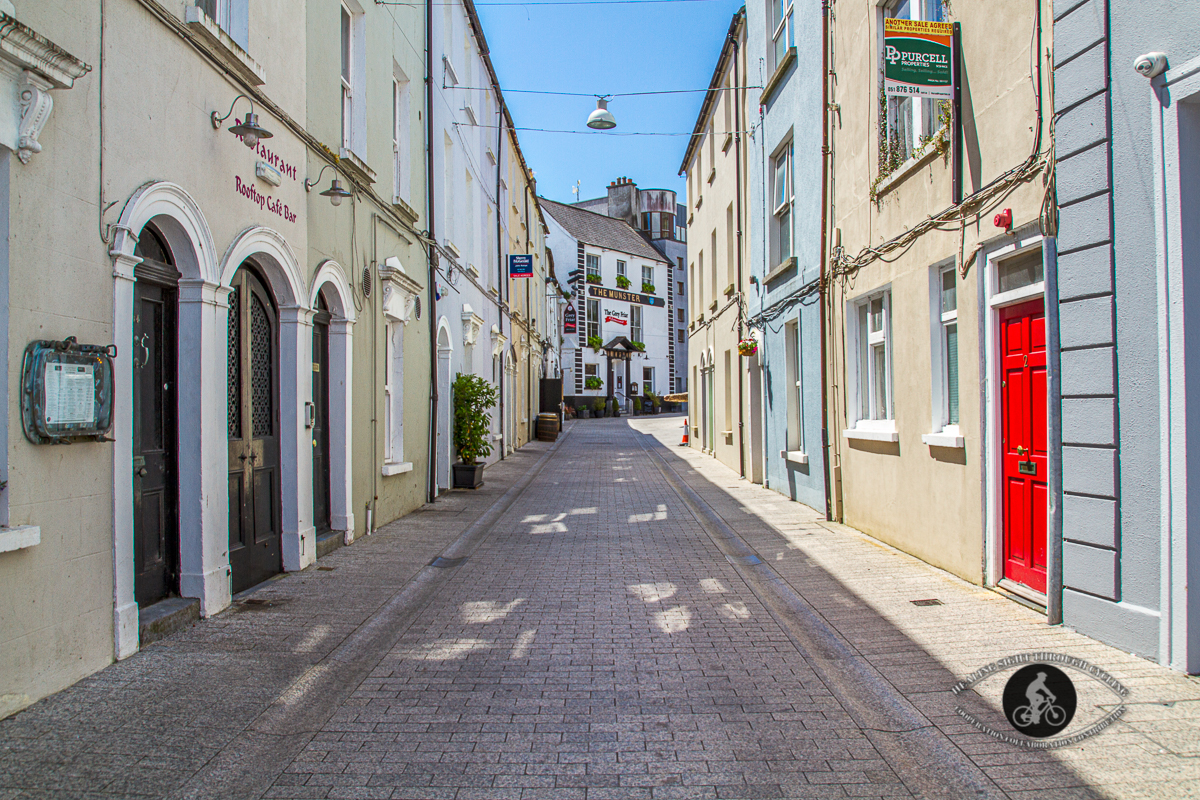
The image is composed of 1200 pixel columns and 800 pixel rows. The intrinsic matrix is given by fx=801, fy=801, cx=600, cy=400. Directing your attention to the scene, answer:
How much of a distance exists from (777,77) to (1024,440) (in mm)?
8265

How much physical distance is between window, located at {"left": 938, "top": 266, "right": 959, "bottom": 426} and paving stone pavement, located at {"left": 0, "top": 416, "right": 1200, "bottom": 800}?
1.50 meters

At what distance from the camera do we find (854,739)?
3.76 metres

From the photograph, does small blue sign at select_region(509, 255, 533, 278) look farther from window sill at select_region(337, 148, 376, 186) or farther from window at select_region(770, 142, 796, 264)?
window sill at select_region(337, 148, 376, 186)

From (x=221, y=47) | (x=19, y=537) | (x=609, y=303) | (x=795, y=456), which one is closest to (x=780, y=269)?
(x=795, y=456)

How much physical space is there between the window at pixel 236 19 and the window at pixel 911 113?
591 cm

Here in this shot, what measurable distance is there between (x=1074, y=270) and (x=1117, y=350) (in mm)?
626

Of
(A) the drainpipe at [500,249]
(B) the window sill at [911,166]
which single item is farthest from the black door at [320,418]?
(A) the drainpipe at [500,249]

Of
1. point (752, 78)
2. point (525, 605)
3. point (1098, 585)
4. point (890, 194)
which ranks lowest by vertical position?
point (525, 605)

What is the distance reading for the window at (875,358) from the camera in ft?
29.0

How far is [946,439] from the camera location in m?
7.02

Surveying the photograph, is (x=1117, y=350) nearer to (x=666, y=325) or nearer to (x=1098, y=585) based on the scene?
(x=1098, y=585)

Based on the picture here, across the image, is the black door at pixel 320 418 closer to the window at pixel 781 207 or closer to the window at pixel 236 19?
the window at pixel 236 19

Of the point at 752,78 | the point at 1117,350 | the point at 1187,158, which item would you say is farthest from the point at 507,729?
the point at 752,78

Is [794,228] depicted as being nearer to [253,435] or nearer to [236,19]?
[236,19]
